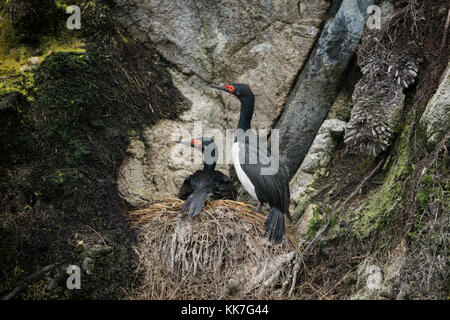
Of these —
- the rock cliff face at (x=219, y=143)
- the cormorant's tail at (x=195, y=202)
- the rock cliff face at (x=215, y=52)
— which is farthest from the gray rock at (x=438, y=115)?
the cormorant's tail at (x=195, y=202)

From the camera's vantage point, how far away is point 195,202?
4.84m

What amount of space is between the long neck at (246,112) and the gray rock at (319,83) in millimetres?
405

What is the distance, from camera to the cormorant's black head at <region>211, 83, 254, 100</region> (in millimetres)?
5348

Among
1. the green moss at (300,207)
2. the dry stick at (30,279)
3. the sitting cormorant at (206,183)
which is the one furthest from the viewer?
the green moss at (300,207)

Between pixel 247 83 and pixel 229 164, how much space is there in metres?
1.04

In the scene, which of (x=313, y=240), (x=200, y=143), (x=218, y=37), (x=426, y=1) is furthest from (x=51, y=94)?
(x=426, y=1)

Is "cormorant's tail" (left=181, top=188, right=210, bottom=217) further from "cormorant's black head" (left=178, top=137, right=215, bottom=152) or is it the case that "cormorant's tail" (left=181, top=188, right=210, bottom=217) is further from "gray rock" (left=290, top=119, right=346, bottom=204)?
A: "gray rock" (left=290, top=119, right=346, bottom=204)

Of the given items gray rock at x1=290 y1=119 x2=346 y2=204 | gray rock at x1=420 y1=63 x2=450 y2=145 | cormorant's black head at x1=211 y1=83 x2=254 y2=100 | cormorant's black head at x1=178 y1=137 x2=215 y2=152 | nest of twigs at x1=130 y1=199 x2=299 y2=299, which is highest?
gray rock at x1=420 y1=63 x2=450 y2=145

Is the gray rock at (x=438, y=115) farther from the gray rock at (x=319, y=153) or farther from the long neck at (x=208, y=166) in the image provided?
the long neck at (x=208, y=166)

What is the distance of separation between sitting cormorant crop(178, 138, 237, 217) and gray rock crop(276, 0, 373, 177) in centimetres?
76

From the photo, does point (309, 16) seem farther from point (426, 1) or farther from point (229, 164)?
point (229, 164)

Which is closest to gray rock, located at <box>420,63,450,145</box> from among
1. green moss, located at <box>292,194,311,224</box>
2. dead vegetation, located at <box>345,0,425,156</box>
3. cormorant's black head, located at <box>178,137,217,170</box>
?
dead vegetation, located at <box>345,0,425,156</box>

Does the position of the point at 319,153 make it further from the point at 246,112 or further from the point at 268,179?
the point at 246,112

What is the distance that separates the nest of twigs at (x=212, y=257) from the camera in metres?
4.20
